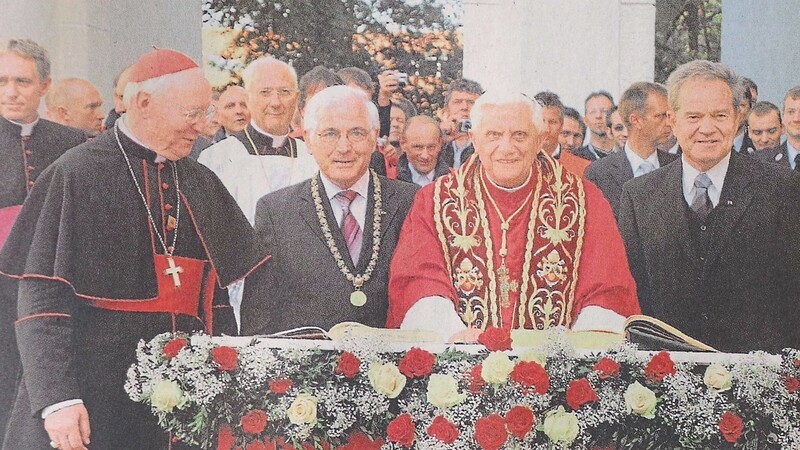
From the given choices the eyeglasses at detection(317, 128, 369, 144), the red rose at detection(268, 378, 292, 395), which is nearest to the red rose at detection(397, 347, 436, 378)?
the red rose at detection(268, 378, 292, 395)

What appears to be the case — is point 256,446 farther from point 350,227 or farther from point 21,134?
point 21,134

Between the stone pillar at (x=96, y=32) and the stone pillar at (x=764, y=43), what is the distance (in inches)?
98.5

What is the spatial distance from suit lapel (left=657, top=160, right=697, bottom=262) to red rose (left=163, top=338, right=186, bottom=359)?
2303 mm

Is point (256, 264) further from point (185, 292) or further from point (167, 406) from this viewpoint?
point (167, 406)

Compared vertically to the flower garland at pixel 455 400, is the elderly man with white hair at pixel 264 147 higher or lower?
higher

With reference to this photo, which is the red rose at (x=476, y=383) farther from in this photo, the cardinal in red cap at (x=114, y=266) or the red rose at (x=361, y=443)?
the cardinal in red cap at (x=114, y=266)

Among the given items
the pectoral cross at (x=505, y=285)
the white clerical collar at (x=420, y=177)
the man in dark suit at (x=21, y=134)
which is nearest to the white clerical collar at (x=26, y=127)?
the man in dark suit at (x=21, y=134)

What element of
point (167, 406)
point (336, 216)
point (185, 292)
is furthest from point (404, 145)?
point (167, 406)

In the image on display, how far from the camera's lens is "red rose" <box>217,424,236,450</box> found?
5.27 m

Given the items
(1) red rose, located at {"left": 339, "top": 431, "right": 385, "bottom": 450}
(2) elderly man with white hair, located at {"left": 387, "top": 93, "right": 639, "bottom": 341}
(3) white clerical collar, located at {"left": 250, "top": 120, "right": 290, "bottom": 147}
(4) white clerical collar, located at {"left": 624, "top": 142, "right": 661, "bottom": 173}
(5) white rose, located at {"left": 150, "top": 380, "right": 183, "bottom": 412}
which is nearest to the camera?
(5) white rose, located at {"left": 150, "top": 380, "right": 183, "bottom": 412}

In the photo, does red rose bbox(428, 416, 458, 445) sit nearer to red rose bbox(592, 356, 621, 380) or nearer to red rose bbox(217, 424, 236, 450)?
red rose bbox(592, 356, 621, 380)

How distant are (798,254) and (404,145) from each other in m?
1.93

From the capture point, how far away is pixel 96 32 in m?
5.60

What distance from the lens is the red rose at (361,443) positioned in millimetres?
5324
